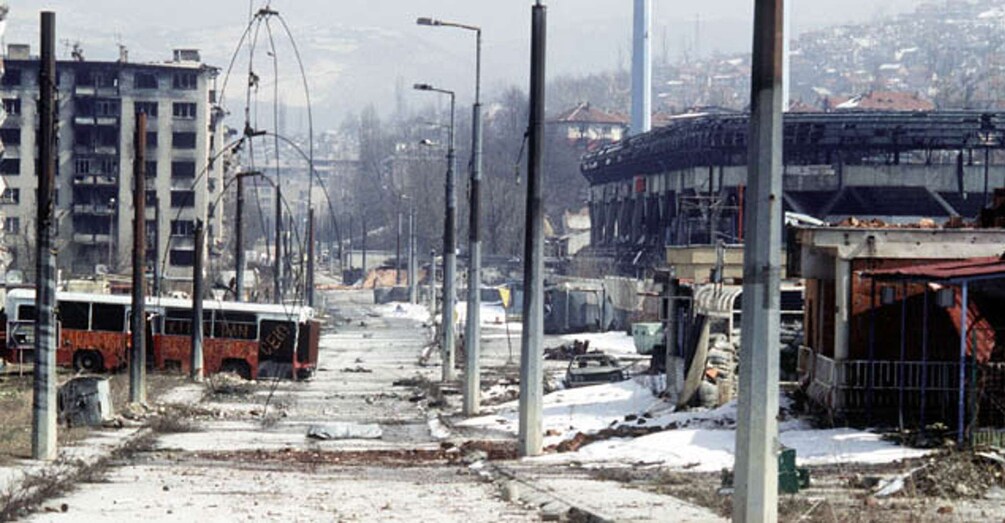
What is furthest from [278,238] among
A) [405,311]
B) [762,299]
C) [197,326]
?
[405,311]

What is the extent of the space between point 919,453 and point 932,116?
227 ft

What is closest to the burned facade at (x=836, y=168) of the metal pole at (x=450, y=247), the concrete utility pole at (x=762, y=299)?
the metal pole at (x=450, y=247)

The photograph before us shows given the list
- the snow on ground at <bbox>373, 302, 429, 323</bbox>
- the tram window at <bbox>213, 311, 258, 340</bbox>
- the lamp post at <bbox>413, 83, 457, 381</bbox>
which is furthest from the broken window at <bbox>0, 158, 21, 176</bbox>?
the lamp post at <bbox>413, 83, 457, 381</bbox>

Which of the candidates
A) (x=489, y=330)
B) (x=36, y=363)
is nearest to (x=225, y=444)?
(x=36, y=363)

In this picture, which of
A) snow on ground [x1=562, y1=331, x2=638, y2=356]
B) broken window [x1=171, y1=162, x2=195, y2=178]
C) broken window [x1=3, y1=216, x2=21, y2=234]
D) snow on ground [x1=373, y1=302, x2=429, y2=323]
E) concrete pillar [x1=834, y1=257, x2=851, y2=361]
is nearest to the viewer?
concrete pillar [x1=834, y1=257, x2=851, y2=361]

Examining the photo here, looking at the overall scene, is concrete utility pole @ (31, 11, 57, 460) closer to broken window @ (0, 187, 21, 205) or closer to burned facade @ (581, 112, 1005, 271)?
burned facade @ (581, 112, 1005, 271)

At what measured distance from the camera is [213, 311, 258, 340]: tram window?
5684cm

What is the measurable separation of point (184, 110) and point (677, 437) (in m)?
111

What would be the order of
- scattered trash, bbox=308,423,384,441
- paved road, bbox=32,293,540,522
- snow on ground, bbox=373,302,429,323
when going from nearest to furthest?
1. paved road, bbox=32,293,540,522
2. scattered trash, bbox=308,423,384,441
3. snow on ground, bbox=373,302,429,323

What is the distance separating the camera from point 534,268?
2895 cm

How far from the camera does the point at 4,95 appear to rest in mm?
136250

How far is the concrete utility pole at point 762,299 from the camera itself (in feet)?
47.0

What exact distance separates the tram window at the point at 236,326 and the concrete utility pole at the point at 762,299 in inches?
1709

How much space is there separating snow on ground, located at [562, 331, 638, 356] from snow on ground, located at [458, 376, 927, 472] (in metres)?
28.5
